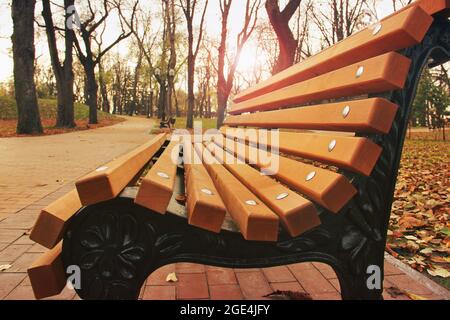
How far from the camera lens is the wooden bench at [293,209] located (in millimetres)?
1118

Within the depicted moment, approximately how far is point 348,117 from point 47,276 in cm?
113

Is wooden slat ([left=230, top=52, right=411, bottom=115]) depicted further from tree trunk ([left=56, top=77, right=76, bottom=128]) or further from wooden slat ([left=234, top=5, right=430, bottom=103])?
tree trunk ([left=56, top=77, right=76, bottom=128])

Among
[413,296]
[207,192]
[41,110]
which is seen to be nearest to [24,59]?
[207,192]

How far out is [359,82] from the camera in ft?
3.95

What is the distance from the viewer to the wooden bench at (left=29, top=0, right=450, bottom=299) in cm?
112

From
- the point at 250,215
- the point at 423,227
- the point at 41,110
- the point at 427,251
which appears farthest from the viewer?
the point at 41,110

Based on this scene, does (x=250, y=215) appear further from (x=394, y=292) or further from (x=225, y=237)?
(x=394, y=292)

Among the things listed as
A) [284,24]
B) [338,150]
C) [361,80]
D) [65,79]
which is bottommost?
[338,150]

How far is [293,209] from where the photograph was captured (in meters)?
1.10

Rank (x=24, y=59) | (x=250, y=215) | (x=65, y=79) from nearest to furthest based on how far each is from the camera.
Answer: (x=250, y=215), (x=24, y=59), (x=65, y=79)

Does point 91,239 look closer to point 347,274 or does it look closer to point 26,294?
point 347,274

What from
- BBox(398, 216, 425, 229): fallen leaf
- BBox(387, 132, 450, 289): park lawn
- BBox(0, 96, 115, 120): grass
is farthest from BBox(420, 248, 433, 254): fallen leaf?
BBox(0, 96, 115, 120): grass

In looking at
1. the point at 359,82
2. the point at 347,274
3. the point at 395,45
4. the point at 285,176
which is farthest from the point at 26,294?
the point at 395,45

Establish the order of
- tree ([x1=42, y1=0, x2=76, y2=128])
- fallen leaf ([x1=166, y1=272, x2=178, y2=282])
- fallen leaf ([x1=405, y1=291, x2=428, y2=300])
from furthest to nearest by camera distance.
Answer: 1. tree ([x1=42, y1=0, x2=76, y2=128])
2. fallen leaf ([x1=166, y1=272, x2=178, y2=282])
3. fallen leaf ([x1=405, y1=291, x2=428, y2=300])
